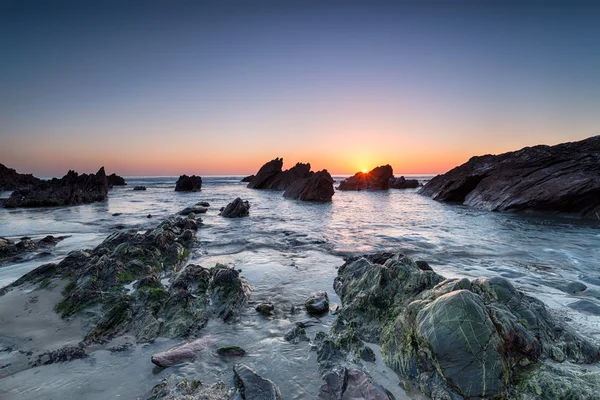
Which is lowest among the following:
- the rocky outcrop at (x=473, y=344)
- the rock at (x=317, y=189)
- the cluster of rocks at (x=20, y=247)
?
the cluster of rocks at (x=20, y=247)

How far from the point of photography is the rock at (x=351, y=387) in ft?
10.6

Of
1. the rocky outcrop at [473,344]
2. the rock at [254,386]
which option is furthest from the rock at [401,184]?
the rock at [254,386]

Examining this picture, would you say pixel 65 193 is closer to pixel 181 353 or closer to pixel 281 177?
pixel 181 353

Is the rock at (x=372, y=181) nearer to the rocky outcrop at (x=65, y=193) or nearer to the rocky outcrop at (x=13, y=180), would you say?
the rocky outcrop at (x=65, y=193)

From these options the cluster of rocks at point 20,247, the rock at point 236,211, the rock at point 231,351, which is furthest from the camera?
the rock at point 236,211

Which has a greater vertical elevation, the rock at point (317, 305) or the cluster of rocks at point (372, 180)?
the cluster of rocks at point (372, 180)

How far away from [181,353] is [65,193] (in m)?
36.0

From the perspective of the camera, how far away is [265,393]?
3.23 meters

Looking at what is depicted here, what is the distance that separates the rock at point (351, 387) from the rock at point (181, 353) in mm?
2019

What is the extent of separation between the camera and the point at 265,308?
18.3ft

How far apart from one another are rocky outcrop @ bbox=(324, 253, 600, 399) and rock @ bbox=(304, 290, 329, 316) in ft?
1.84

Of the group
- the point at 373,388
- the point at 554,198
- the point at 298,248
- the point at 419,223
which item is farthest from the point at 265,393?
the point at 554,198

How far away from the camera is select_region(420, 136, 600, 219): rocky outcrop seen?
18109mm

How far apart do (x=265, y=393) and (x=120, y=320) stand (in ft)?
11.5
